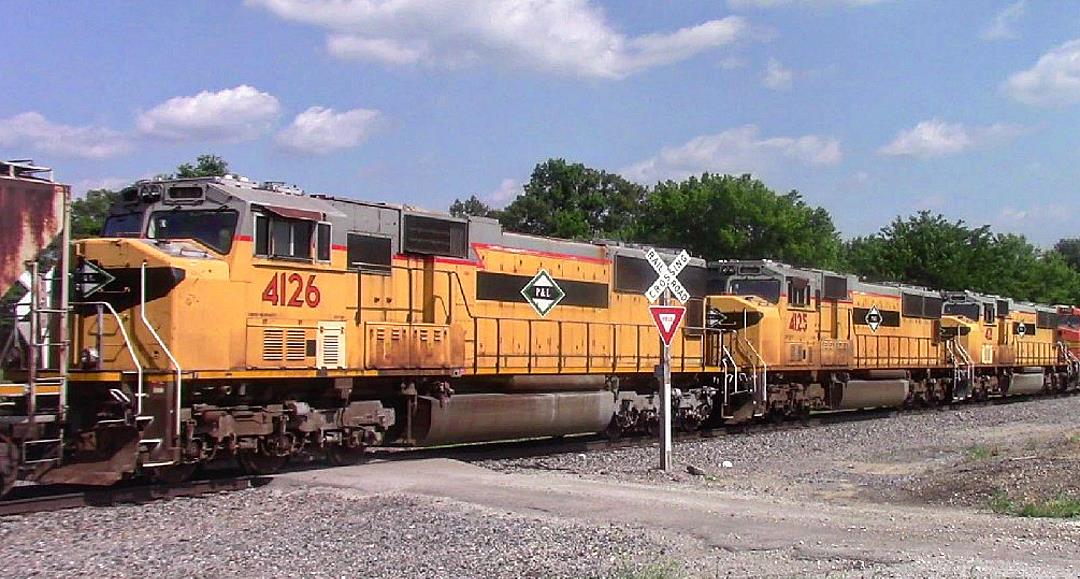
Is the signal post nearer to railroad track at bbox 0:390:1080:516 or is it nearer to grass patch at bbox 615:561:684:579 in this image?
railroad track at bbox 0:390:1080:516

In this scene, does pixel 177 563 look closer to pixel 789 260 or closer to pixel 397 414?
pixel 397 414

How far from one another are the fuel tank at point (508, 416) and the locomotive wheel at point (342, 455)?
0.94 metres

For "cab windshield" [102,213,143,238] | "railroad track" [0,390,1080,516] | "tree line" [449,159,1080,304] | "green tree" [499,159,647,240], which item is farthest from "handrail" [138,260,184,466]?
"green tree" [499,159,647,240]

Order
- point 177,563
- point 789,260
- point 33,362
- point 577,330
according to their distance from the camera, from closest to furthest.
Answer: point 177,563 < point 33,362 < point 577,330 < point 789,260

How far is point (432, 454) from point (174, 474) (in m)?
4.94

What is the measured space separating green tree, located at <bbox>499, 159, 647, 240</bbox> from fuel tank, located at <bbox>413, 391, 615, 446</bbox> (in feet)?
170

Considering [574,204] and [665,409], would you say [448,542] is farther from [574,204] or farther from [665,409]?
[574,204]

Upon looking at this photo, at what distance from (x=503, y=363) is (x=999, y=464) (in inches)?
279

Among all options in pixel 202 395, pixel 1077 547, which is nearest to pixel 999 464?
pixel 1077 547

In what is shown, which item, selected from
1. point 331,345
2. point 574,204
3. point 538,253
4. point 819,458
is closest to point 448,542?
point 331,345

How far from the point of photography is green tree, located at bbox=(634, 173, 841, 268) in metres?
57.7

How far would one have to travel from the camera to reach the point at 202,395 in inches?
472

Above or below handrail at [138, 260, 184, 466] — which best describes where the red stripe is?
above

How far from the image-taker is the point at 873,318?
28.4 metres
